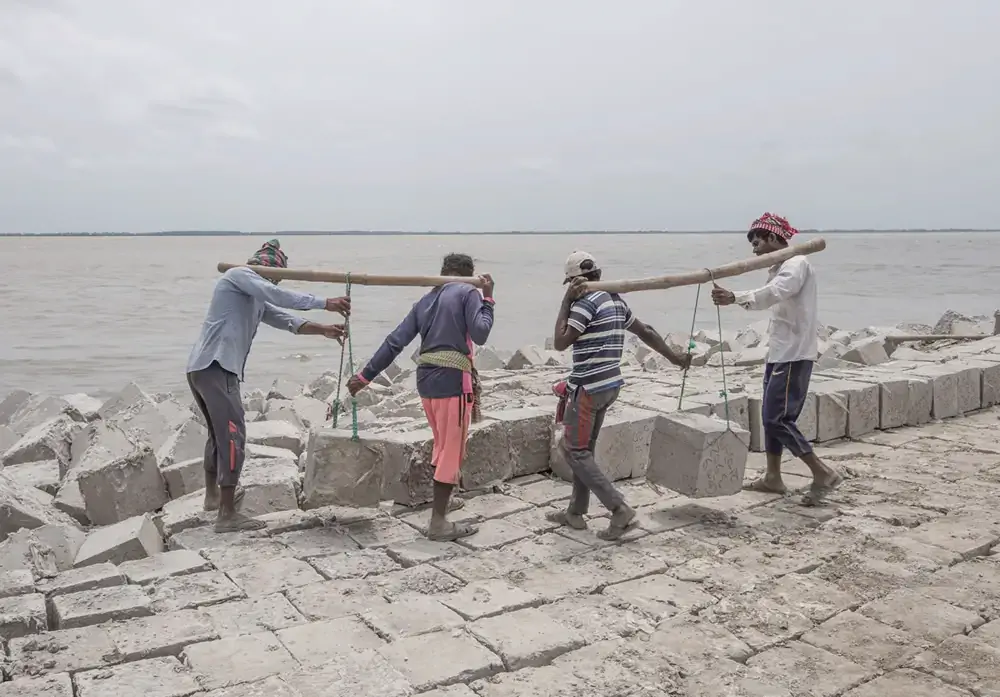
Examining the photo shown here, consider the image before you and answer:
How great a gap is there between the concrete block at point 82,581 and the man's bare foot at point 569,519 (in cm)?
248

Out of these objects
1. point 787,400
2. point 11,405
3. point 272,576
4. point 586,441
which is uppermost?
point 787,400

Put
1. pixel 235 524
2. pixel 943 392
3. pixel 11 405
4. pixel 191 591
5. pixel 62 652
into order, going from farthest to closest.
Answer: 1. pixel 11 405
2. pixel 943 392
3. pixel 235 524
4. pixel 191 591
5. pixel 62 652

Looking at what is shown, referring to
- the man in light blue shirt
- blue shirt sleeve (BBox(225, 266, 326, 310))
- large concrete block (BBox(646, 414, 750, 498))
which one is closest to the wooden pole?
large concrete block (BBox(646, 414, 750, 498))

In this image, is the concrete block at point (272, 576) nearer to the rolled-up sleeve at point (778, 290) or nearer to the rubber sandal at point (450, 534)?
the rubber sandal at point (450, 534)

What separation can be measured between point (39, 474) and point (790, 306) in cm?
626

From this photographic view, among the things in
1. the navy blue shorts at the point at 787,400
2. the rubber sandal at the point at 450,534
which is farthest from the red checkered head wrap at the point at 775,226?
the rubber sandal at the point at 450,534

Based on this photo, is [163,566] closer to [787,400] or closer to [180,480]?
[180,480]

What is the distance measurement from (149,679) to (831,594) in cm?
305

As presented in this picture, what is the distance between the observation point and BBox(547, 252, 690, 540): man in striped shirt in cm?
484

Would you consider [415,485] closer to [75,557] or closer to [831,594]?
[75,557]

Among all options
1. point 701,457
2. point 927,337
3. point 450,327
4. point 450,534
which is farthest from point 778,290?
point 927,337

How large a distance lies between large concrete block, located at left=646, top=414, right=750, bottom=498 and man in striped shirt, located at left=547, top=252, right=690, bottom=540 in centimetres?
52

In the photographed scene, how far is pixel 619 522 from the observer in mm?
4898

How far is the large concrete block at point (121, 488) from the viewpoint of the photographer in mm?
5785
